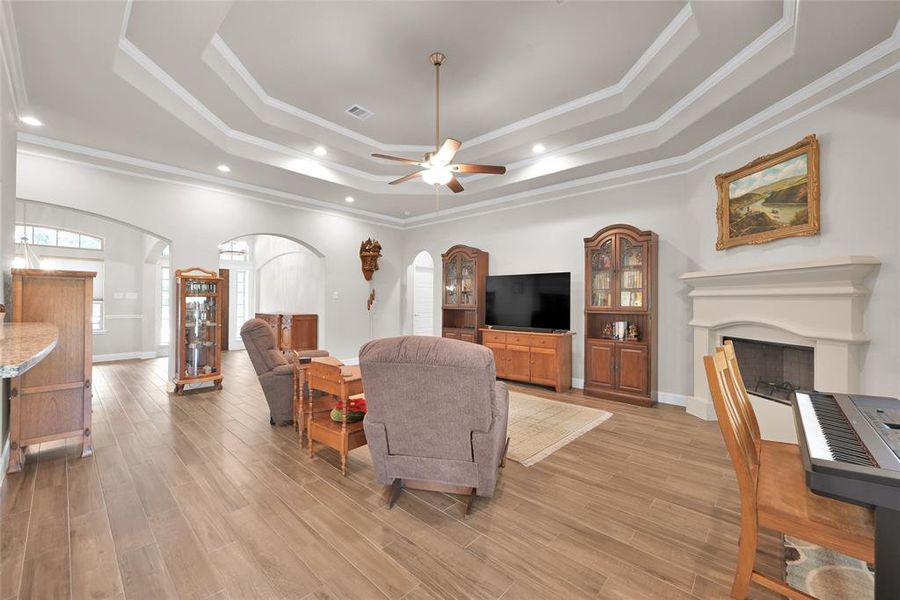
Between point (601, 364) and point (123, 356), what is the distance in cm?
908

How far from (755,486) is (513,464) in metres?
1.70

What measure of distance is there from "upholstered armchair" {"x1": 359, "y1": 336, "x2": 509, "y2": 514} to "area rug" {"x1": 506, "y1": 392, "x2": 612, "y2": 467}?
999mm

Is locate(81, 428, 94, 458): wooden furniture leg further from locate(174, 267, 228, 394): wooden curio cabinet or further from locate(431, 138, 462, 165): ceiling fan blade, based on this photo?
locate(431, 138, 462, 165): ceiling fan blade

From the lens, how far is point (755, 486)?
1538mm

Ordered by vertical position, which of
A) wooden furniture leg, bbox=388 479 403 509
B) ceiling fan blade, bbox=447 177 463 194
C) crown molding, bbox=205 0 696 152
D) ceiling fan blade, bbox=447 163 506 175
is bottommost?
wooden furniture leg, bbox=388 479 403 509

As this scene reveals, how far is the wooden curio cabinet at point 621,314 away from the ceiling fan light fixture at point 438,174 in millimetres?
2389

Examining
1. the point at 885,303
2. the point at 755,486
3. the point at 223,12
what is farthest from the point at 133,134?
the point at 885,303

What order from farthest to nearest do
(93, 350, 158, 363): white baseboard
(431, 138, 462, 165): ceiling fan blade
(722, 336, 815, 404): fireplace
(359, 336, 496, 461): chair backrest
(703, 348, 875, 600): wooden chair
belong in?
(93, 350, 158, 363): white baseboard < (722, 336, 815, 404): fireplace < (431, 138, 462, 165): ceiling fan blade < (359, 336, 496, 461): chair backrest < (703, 348, 875, 600): wooden chair

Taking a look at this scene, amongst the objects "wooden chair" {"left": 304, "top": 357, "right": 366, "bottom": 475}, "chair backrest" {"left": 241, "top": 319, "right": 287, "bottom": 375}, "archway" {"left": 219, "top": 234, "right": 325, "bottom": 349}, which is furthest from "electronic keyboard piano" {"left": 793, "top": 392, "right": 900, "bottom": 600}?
"archway" {"left": 219, "top": 234, "right": 325, "bottom": 349}

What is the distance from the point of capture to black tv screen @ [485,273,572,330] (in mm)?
5484

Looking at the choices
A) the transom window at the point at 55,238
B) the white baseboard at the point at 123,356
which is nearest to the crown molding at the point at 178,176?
the transom window at the point at 55,238

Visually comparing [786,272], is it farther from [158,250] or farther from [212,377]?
[158,250]

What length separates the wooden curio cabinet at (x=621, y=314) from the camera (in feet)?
15.2

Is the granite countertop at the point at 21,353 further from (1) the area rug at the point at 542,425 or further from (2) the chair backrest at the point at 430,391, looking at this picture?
(1) the area rug at the point at 542,425
